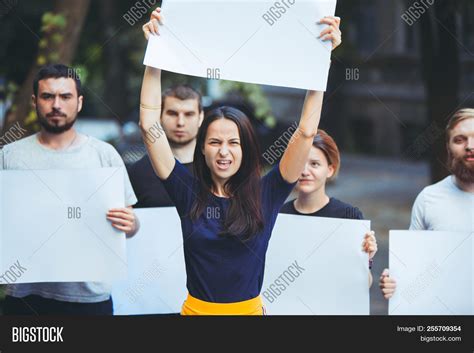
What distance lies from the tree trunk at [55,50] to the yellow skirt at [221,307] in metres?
2.05

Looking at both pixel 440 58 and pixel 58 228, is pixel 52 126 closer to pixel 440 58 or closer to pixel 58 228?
pixel 58 228

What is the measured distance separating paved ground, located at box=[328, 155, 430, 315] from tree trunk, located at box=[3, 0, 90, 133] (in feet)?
9.51

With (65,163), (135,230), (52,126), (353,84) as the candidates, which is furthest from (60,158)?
(353,84)

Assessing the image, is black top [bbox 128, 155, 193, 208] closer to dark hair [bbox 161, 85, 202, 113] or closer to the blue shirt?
dark hair [bbox 161, 85, 202, 113]

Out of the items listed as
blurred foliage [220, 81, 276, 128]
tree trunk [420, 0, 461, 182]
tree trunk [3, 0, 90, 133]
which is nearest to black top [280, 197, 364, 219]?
tree trunk [420, 0, 461, 182]

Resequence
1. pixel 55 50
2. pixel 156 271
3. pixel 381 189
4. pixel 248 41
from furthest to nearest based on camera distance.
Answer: pixel 381 189, pixel 55 50, pixel 156 271, pixel 248 41

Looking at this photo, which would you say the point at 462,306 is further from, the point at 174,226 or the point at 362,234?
the point at 174,226

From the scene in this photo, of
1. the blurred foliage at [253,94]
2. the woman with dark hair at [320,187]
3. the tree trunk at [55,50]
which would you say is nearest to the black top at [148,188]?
the woman with dark hair at [320,187]

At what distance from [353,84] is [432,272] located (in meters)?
11.0

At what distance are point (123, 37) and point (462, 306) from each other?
8489 millimetres

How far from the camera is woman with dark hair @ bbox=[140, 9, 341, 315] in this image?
2.96 metres

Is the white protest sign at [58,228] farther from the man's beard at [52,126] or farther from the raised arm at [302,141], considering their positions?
the raised arm at [302,141]

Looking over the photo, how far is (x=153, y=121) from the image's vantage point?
9.70 ft

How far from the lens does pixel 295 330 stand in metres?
3.38
